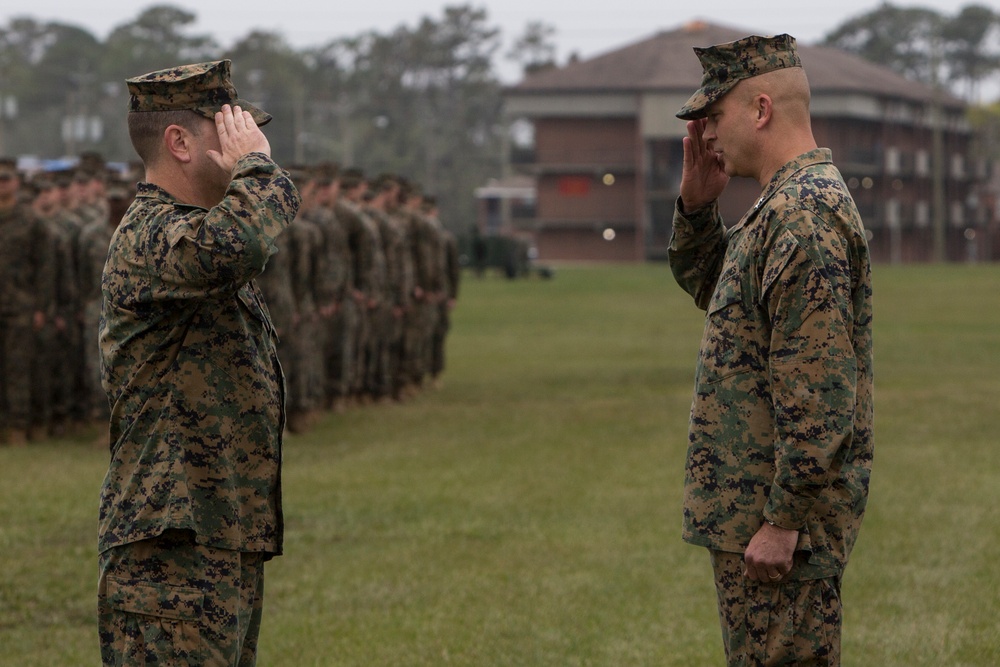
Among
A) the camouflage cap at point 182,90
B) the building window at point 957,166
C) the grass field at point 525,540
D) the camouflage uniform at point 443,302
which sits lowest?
the grass field at point 525,540

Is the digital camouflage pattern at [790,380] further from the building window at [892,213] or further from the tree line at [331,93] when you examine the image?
the tree line at [331,93]

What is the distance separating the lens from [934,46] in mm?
69312

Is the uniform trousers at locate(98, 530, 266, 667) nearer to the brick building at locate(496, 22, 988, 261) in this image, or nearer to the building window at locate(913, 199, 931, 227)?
Answer: the brick building at locate(496, 22, 988, 261)

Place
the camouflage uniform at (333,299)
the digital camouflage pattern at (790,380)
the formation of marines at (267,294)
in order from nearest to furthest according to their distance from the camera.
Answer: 1. the digital camouflage pattern at (790,380)
2. the formation of marines at (267,294)
3. the camouflage uniform at (333,299)

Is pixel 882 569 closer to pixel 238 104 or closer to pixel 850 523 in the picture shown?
pixel 850 523

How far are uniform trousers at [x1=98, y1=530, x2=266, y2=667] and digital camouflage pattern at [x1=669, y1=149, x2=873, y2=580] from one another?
4.17ft

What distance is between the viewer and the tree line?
307 feet

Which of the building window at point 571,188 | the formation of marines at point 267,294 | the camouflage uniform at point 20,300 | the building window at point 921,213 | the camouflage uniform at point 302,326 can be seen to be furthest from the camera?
the building window at point 921,213

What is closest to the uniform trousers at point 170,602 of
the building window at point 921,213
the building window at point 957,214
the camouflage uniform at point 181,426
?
the camouflage uniform at point 181,426

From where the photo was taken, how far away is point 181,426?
157 inches

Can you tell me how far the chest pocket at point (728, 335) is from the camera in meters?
4.00

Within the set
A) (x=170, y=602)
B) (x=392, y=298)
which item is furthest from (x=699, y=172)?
(x=392, y=298)

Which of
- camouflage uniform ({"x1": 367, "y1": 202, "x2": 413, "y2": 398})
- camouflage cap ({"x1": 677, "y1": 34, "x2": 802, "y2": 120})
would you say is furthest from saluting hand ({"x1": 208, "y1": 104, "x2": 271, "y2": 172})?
camouflage uniform ({"x1": 367, "y1": 202, "x2": 413, "y2": 398})

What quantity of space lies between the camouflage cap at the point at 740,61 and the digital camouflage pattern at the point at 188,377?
1.17m
